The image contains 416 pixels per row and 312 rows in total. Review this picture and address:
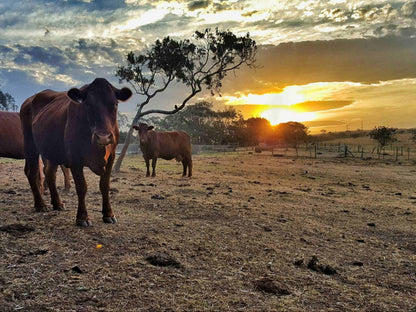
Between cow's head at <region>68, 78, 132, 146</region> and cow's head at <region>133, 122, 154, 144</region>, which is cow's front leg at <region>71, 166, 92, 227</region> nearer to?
cow's head at <region>68, 78, 132, 146</region>

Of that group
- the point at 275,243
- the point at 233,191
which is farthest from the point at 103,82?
the point at 233,191

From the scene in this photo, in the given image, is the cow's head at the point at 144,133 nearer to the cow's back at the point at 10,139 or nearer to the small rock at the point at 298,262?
the cow's back at the point at 10,139

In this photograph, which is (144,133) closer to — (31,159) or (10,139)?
(10,139)

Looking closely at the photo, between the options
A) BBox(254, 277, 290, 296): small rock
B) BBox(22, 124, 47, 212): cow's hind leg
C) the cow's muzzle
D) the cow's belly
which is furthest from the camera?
BBox(22, 124, 47, 212): cow's hind leg

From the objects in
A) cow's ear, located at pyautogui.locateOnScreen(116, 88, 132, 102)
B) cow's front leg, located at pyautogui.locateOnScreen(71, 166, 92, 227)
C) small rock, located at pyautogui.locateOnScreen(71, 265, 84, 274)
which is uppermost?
cow's ear, located at pyautogui.locateOnScreen(116, 88, 132, 102)

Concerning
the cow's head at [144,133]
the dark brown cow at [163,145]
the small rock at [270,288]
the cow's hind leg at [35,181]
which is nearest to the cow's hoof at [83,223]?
the cow's hind leg at [35,181]

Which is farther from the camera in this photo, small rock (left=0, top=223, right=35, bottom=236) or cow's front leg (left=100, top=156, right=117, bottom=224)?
cow's front leg (left=100, top=156, right=117, bottom=224)

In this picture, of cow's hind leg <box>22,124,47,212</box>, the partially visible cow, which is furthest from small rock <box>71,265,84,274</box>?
the partially visible cow

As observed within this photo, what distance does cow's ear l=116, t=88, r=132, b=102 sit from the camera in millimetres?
5797

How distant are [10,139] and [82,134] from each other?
4.72m

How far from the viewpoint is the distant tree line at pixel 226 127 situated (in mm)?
77938

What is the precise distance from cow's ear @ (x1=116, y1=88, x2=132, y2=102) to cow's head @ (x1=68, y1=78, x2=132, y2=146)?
0.72 feet

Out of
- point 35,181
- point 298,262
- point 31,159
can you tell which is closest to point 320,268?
point 298,262

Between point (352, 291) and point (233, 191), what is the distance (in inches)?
309
